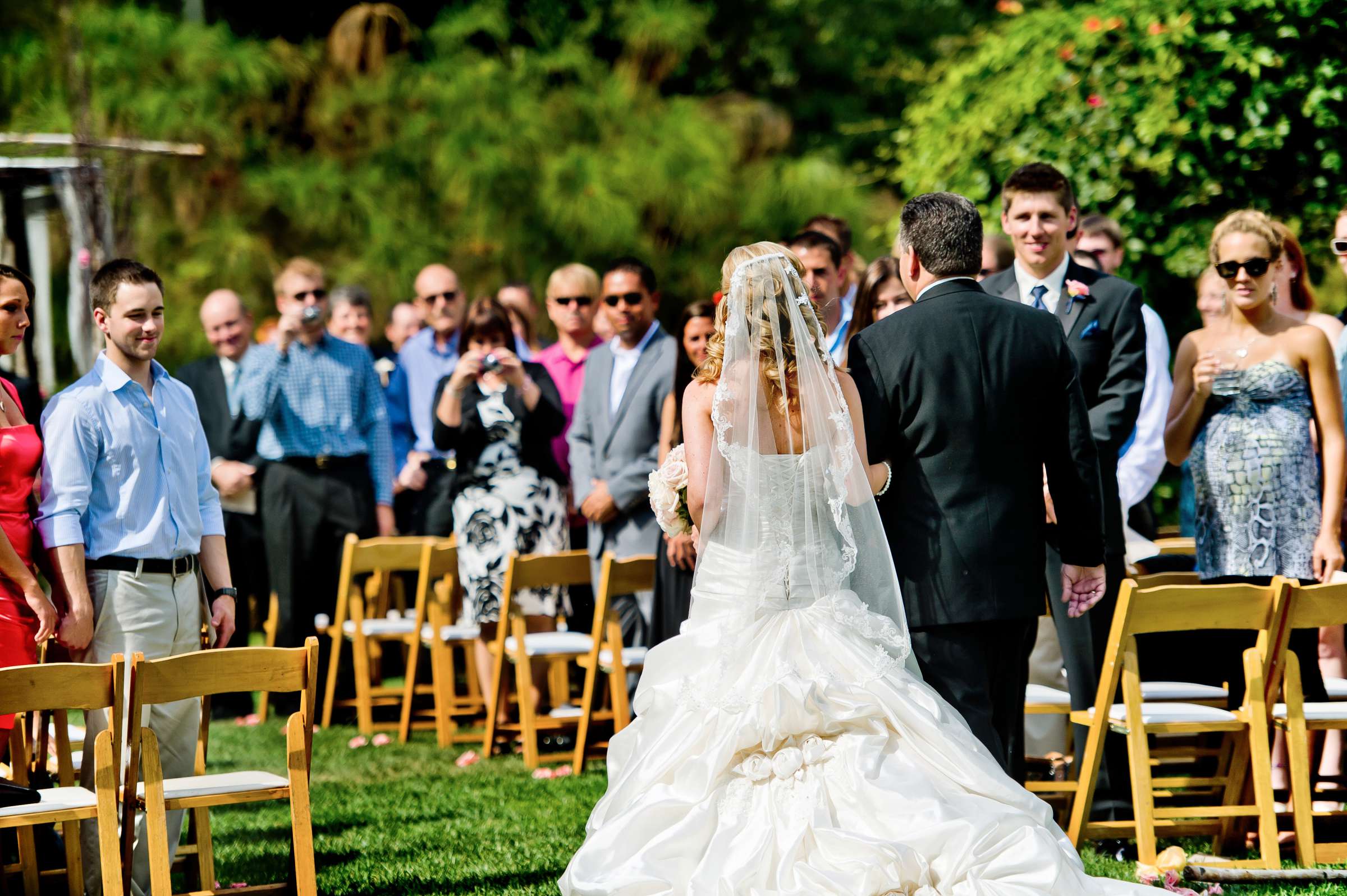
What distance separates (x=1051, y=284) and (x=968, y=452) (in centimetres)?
159

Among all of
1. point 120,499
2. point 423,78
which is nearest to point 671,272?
point 423,78

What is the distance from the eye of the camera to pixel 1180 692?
5746 millimetres

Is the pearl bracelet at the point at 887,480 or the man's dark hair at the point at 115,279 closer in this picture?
the pearl bracelet at the point at 887,480

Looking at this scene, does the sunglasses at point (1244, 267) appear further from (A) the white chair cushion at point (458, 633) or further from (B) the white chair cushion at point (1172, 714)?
(A) the white chair cushion at point (458, 633)

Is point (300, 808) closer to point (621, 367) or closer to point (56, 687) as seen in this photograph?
point (56, 687)

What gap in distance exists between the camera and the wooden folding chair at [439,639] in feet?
27.7

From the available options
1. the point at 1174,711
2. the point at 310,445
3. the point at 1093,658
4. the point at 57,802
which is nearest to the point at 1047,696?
the point at 1093,658

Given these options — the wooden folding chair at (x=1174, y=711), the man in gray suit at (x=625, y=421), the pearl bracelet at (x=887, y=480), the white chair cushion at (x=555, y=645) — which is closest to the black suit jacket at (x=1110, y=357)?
the wooden folding chair at (x=1174, y=711)

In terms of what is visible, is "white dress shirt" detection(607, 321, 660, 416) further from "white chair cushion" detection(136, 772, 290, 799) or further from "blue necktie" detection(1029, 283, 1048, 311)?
"white chair cushion" detection(136, 772, 290, 799)

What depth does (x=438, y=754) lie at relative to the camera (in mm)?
8156

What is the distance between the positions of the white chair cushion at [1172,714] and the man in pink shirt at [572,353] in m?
4.22

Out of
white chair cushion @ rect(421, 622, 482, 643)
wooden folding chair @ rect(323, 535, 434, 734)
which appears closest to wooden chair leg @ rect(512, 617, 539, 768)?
white chair cushion @ rect(421, 622, 482, 643)

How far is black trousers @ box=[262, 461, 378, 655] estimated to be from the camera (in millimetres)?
9156

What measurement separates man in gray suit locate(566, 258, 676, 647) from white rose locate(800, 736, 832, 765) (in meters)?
3.20
